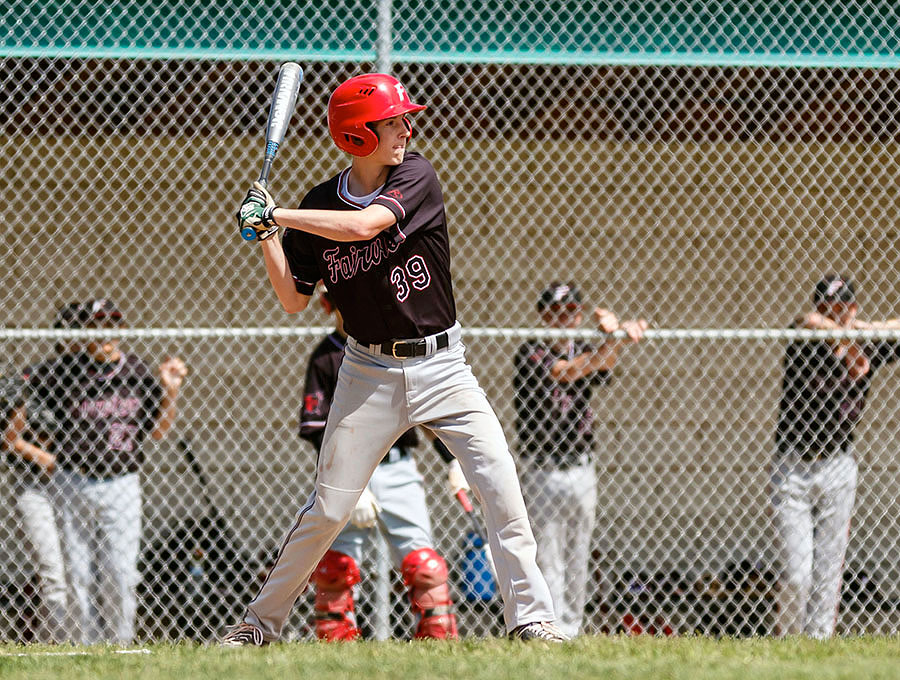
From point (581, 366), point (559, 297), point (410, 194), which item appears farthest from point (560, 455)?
point (410, 194)

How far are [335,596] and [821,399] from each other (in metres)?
2.81

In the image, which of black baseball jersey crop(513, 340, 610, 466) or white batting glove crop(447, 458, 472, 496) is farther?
black baseball jersey crop(513, 340, 610, 466)

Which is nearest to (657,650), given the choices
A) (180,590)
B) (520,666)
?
(520,666)

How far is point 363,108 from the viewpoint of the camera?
12.9ft

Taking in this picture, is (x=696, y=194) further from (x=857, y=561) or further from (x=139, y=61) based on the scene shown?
(x=139, y=61)

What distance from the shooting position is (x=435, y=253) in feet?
13.1

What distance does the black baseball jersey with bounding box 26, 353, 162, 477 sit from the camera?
6133 millimetres

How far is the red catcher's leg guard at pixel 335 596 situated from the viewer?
511 centimetres

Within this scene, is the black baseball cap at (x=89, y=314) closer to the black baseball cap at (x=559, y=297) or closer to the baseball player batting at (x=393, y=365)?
the black baseball cap at (x=559, y=297)

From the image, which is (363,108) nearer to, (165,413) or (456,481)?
(456,481)

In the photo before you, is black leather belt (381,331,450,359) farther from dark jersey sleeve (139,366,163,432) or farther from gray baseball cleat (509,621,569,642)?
dark jersey sleeve (139,366,163,432)

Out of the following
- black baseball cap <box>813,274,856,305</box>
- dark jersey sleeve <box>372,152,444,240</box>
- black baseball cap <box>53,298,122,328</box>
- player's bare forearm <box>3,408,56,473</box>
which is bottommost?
player's bare forearm <box>3,408,56,473</box>

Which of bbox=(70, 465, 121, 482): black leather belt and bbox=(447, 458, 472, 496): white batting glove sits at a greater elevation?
bbox=(447, 458, 472, 496): white batting glove

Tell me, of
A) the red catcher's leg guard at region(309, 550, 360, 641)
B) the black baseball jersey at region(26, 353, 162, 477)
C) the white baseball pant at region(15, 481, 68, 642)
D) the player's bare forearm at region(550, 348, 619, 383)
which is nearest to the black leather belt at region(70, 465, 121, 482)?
the black baseball jersey at region(26, 353, 162, 477)
